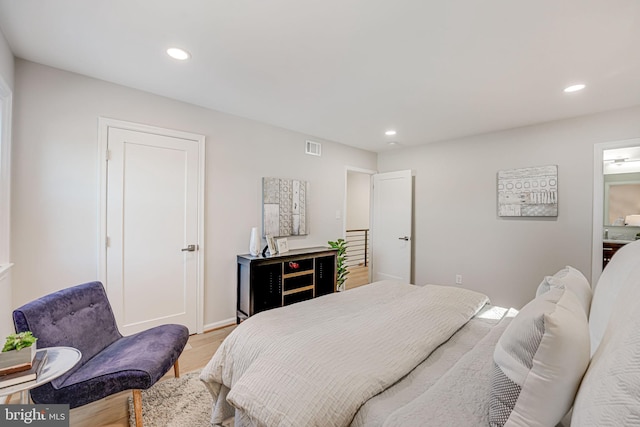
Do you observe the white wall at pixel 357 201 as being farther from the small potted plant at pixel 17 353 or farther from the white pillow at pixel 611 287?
the small potted plant at pixel 17 353

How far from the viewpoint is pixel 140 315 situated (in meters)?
2.78

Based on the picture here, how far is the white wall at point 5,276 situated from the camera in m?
1.90

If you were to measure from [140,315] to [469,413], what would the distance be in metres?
2.93

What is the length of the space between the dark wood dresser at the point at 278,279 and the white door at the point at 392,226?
141 cm

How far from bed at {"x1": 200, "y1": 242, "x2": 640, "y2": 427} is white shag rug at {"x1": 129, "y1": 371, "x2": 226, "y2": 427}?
276mm

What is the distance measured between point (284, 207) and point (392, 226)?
2037mm

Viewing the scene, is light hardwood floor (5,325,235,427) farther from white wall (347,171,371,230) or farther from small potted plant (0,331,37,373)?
white wall (347,171,371,230)

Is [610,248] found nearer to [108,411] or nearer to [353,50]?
[353,50]

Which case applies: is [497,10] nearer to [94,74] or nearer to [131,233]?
[94,74]

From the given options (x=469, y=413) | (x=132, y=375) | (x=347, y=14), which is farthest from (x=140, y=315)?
(x=347, y=14)

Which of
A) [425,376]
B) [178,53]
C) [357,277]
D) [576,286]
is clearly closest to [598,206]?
[576,286]

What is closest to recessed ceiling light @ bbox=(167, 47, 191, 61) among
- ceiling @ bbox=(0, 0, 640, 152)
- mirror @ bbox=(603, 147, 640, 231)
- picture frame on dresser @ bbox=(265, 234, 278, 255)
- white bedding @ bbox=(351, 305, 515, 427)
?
ceiling @ bbox=(0, 0, 640, 152)

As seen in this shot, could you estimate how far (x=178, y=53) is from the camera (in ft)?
6.80

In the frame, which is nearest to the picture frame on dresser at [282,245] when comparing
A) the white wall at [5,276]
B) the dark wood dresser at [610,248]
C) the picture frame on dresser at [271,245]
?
the picture frame on dresser at [271,245]
